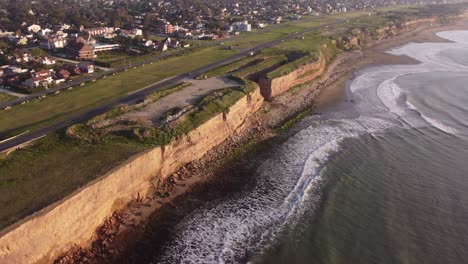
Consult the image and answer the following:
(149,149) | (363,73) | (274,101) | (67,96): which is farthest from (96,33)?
(149,149)

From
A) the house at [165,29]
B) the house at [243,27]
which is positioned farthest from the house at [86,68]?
the house at [243,27]

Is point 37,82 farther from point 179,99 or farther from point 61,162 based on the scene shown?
point 61,162

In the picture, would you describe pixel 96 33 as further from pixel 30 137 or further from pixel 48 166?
pixel 48 166

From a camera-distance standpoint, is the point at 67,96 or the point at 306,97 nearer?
the point at 67,96

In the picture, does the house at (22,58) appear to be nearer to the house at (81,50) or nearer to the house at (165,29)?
the house at (81,50)

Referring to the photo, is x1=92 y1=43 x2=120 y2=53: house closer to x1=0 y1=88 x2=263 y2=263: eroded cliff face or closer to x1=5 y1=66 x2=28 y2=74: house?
x1=5 y1=66 x2=28 y2=74: house

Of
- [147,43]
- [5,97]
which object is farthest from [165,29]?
[5,97]

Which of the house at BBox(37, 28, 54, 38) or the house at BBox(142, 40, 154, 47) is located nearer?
the house at BBox(142, 40, 154, 47)

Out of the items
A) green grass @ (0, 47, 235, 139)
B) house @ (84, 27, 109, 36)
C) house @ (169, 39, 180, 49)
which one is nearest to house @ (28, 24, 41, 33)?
house @ (84, 27, 109, 36)
